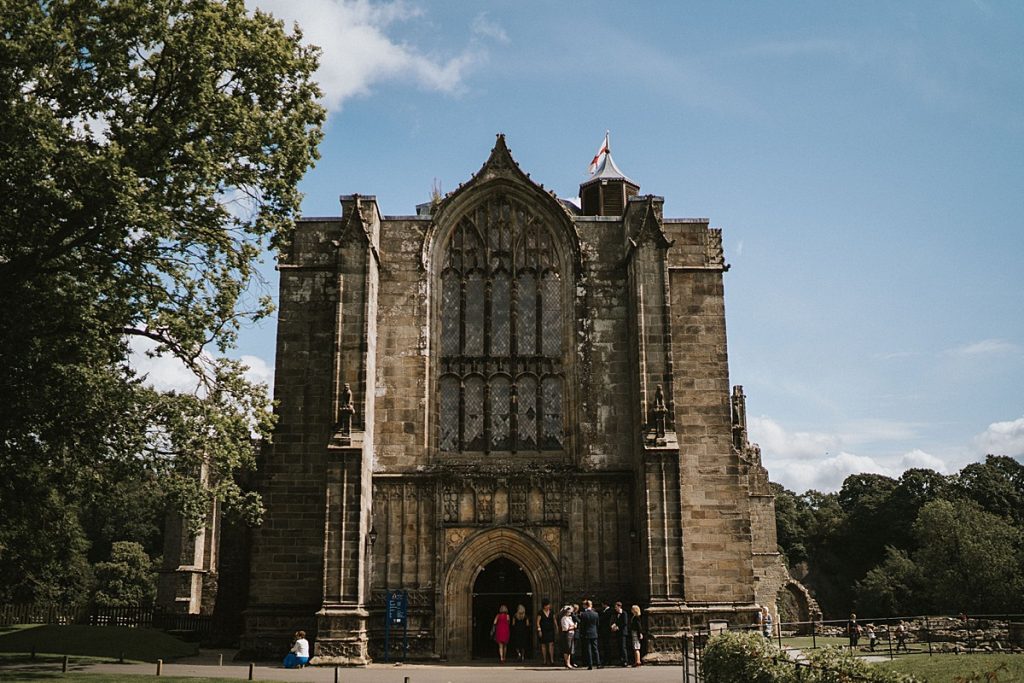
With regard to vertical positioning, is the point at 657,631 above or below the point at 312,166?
below

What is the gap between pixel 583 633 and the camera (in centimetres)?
2361

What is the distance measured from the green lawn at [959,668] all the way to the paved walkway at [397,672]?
16.2 feet

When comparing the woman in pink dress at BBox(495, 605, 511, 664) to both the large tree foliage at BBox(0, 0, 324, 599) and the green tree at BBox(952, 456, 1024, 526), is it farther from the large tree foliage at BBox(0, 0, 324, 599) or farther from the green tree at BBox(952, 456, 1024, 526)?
the green tree at BBox(952, 456, 1024, 526)

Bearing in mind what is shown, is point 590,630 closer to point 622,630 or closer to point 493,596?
point 622,630

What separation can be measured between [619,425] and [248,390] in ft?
36.3

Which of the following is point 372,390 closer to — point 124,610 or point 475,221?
point 475,221

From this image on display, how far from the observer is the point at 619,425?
26.9 m

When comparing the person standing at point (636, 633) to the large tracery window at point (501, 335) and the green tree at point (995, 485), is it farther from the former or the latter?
the green tree at point (995, 485)

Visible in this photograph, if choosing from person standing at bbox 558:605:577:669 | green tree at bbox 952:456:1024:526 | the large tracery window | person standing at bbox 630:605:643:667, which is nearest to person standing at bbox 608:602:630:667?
person standing at bbox 630:605:643:667

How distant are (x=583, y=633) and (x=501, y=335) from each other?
9027mm

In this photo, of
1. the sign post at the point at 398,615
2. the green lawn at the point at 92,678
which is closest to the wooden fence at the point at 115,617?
the sign post at the point at 398,615

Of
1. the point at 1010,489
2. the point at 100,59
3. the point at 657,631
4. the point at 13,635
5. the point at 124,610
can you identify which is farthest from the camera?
the point at 1010,489

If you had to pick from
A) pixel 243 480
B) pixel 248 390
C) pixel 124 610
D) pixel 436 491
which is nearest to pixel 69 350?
pixel 248 390

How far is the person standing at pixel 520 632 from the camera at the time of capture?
25.8 meters
